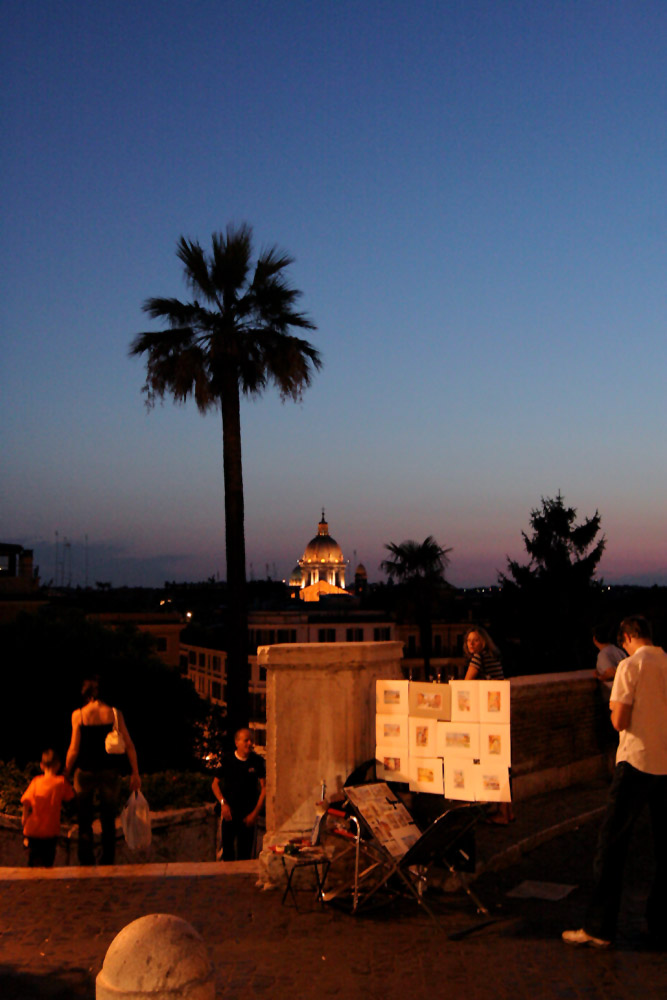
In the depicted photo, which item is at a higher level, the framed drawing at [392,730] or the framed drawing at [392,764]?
the framed drawing at [392,730]

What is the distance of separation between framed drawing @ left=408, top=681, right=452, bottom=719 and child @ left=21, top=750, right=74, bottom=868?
10.3 feet

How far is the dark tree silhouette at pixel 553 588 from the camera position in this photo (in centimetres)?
4059

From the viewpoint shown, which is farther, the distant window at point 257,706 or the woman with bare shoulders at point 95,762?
the distant window at point 257,706

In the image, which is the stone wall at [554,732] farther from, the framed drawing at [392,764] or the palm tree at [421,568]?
the palm tree at [421,568]

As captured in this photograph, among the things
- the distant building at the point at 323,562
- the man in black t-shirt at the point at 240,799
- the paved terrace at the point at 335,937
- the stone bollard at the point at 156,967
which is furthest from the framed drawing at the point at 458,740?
the distant building at the point at 323,562

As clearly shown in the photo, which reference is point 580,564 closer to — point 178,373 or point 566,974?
point 178,373

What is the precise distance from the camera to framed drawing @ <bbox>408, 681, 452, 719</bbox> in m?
6.82

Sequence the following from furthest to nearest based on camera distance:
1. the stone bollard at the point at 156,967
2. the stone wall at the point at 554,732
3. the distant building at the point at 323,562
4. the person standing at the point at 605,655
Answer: the distant building at the point at 323,562 → the person standing at the point at 605,655 → the stone wall at the point at 554,732 → the stone bollard at the point at 156,967

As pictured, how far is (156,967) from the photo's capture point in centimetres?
377

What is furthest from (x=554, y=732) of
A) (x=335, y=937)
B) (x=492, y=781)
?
(x=335, y=937)

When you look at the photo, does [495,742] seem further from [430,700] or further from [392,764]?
[392,764]

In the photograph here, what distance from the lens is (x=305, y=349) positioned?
23.5 m

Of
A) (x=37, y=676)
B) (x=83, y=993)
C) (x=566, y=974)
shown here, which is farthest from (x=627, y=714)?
(x=37, y=676)

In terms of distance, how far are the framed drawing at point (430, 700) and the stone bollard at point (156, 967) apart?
3.21 meters
